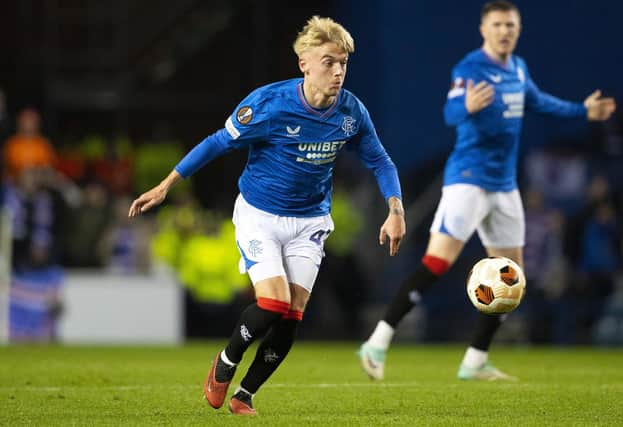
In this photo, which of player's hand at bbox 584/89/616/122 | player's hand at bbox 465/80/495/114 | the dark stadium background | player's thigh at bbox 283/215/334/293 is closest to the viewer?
player's thigh at bbox 283/215/334/293

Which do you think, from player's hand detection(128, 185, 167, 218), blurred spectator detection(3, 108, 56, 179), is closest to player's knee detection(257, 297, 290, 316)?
player's hand detection(128, 185, 167, 218)

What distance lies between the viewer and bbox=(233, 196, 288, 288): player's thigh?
6691mm

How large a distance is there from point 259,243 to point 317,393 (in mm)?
1585

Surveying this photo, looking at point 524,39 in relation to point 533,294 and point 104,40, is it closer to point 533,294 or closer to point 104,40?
point 533,294

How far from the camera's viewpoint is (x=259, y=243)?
6.76 metres

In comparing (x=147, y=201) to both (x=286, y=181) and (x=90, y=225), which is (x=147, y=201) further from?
(x=90, y=225)

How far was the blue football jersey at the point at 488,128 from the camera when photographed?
9.06m

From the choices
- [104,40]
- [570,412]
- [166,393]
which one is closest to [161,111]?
[104,40]

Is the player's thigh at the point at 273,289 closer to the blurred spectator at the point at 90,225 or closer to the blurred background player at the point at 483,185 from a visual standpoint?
the blurred background player at the point at 483,185

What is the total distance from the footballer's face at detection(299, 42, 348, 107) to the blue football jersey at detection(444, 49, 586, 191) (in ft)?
7.72

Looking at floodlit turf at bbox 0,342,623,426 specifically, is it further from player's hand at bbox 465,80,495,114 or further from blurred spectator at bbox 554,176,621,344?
blurred spectator at bbox 554,176,621,344

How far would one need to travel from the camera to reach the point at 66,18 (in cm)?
2170

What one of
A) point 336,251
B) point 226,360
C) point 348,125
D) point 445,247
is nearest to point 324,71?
point 348,125

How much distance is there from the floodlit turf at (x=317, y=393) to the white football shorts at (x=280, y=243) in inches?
29.4
